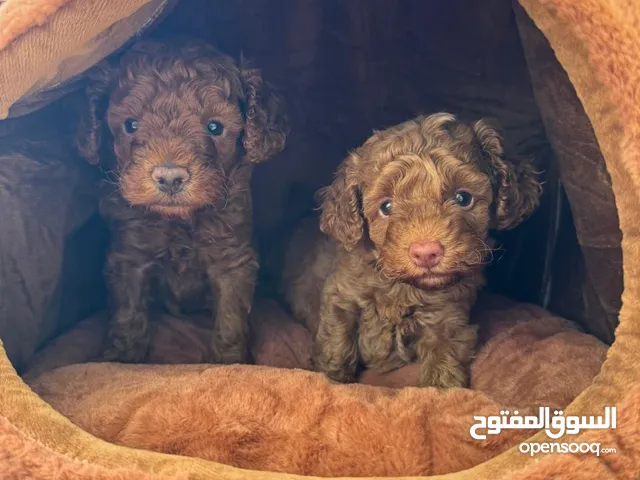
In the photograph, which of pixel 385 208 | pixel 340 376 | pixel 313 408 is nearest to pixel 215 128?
pixel 385 208

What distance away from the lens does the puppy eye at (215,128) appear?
3605mm

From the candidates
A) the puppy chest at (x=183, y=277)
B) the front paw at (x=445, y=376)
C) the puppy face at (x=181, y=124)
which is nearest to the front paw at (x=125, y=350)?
the puppy chest at (x=183, y=277)

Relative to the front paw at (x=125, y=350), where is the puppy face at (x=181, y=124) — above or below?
above

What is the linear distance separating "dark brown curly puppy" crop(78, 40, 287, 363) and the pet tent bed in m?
0.19

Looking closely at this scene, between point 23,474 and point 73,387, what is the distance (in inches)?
27.9

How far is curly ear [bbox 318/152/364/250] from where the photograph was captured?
3.29 meters

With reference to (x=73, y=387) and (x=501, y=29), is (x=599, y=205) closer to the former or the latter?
(x=501, y=29)

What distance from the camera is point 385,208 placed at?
312 centimetres

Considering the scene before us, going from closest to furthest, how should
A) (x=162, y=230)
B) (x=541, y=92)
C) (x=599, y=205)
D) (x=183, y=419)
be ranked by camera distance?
(x=183, y=419), (x=599, y=205), (x=541, y=92), (x=162, y=230)

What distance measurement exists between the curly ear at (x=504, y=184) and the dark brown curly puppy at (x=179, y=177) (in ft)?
3.84

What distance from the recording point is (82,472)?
2303 millimetres

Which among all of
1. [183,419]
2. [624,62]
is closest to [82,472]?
[183,419]

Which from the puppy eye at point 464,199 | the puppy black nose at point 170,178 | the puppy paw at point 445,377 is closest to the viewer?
the puppy eye at point 464,199

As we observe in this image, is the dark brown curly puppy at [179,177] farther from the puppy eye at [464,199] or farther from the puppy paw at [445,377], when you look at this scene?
the puppy eye at [464,199]
